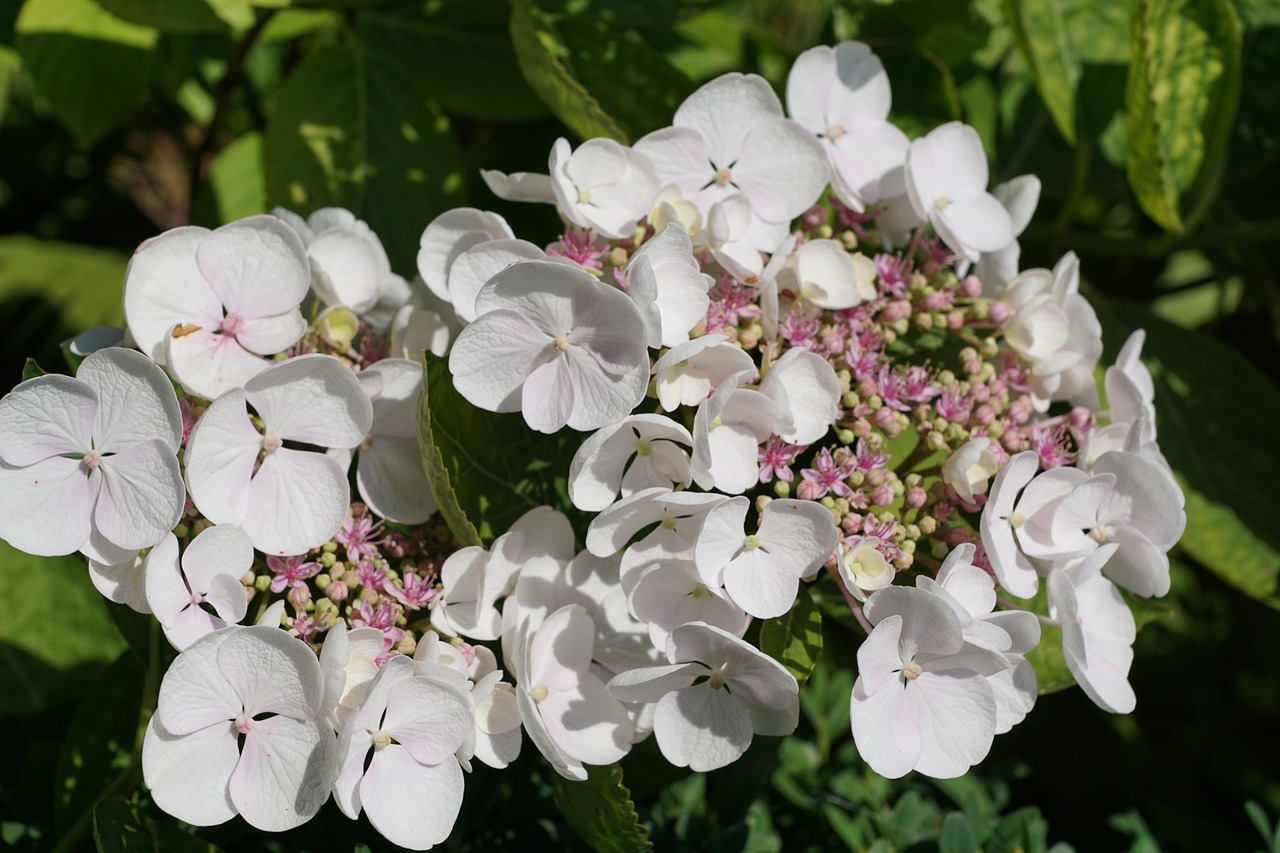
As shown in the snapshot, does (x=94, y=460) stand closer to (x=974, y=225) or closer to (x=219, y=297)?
(x=219, y=297)

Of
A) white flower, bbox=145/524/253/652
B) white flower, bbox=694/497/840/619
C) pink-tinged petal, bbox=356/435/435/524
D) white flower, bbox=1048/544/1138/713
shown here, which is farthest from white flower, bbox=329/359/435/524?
white flower, bbox=1048/544/1138/713

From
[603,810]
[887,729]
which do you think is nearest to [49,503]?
[603,810]

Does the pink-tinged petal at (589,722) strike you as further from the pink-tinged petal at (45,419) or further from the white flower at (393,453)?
the pink-tinged petal at (45,419)

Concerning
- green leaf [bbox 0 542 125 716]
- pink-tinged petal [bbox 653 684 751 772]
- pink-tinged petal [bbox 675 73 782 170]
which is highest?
pink-tinged petal [bbox 675 73 782 170]

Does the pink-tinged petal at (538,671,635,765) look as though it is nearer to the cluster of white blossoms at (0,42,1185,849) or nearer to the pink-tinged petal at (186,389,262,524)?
the cluster of white blossoms at (0,42,1185,849)

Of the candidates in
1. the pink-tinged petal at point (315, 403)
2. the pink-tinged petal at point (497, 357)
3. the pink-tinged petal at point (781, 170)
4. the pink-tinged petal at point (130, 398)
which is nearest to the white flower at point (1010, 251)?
the pink-tinged petal at point (781, 170)

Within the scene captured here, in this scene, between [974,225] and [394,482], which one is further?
[974,225]
